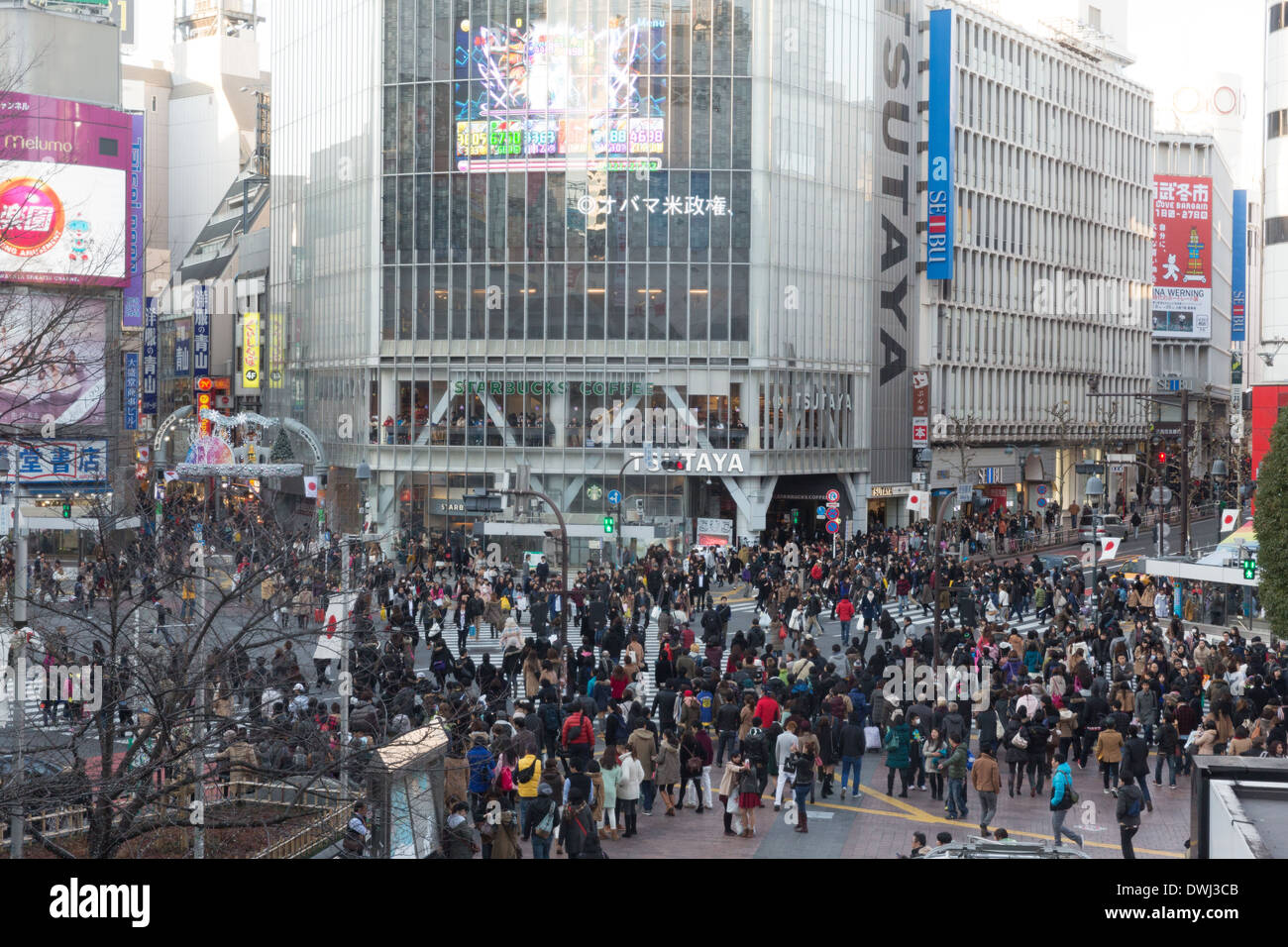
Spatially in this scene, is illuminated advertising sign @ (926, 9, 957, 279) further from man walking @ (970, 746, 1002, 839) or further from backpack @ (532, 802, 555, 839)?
backpack @ (532, 802, 555, 839)

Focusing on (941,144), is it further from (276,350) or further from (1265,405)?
(276,350)

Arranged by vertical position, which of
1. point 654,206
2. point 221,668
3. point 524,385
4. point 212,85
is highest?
point 212,85

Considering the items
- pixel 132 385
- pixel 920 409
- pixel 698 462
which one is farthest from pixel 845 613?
pixel 132 385

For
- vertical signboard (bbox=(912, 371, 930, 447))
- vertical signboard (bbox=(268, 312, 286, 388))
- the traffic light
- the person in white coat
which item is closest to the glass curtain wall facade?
the traffic light

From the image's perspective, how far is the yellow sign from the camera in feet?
260

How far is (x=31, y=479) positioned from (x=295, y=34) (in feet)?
93.9

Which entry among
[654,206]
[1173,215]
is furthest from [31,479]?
[1173,215]

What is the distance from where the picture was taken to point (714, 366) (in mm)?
59188

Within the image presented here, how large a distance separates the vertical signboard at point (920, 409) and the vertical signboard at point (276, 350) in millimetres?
32671

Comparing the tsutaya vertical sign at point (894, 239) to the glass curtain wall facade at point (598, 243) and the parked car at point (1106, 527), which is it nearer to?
the glass curtain wall facade at point (598, 243)

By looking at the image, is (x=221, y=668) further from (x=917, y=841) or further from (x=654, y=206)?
(x=654, y=206)

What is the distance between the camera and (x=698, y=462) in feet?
190

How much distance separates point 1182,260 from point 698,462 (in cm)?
5635

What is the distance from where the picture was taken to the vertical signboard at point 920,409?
70.1 meters
